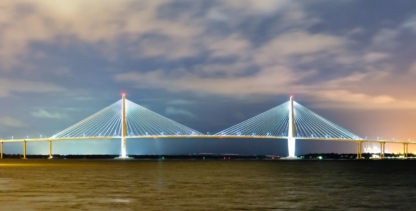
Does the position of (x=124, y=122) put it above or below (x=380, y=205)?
above

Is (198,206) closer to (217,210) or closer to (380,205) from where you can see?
(217,210)

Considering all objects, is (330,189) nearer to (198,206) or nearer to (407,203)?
(407,203)

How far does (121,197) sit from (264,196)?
725 cm

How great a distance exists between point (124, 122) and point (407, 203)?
257ft

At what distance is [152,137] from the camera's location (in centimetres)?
10169

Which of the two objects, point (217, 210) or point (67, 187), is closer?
point (217, 210)

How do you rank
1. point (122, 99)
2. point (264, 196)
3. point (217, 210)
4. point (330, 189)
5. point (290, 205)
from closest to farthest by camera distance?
point (217, 210), point (290, 205), point (264, 196), point (330, 189), point (122, 99)

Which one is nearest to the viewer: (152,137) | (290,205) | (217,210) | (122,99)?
(217,210)

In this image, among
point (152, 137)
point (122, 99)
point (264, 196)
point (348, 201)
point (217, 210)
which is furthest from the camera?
point (122, 99)

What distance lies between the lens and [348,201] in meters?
28.2

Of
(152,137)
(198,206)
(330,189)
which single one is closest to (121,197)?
(198,206)

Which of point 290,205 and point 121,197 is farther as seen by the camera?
point 121,197

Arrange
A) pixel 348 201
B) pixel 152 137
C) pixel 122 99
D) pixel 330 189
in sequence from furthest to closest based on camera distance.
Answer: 1. pixel 122 99
2. pixel 152 137
3. pixel 330 189
4. pixel 348 201

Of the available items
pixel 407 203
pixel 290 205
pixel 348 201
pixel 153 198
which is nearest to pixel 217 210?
pixel 290 205
